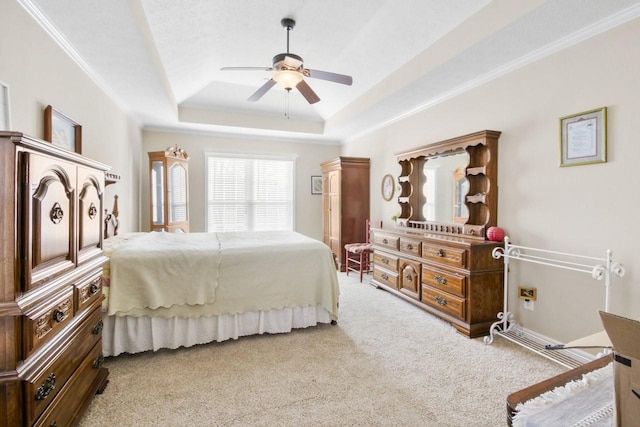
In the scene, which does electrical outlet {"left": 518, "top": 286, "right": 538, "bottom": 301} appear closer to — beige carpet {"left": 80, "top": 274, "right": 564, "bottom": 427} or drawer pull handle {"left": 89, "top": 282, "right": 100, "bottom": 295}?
beige carpet {"left": 80, "top": 274, "right": 564, "bottom": 427}

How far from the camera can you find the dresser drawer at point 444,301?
292 centimetres

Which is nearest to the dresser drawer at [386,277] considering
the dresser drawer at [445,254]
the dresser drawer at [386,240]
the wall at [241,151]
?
the dresser drawer at [386,240]

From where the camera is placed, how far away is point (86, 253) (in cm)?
175

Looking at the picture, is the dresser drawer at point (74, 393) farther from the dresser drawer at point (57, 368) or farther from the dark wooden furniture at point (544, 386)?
the dark wooden furniture at point (544, 386)

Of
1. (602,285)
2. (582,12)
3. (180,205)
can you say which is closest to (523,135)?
(582,12)

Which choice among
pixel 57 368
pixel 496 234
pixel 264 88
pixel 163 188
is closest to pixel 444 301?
pixel 496 234

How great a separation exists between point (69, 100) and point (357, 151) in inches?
175

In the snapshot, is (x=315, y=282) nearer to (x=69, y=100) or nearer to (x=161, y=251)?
(x=161, y=251)

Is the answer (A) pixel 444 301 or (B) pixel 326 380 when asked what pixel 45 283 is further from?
(A) pixel 444 301

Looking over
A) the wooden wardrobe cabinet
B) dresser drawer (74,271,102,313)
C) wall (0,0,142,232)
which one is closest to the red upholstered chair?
the wooden wardrobe cabinet

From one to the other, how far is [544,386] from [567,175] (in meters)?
2.33

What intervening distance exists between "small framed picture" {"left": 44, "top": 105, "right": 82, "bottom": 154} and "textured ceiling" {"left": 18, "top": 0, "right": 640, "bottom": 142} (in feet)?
1.93

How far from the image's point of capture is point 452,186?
361 centimetres

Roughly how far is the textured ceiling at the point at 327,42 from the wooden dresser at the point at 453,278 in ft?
5.61
